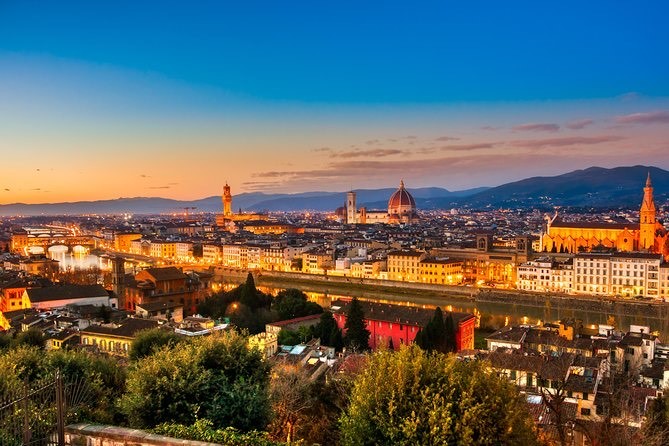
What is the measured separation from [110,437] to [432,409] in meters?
2.87

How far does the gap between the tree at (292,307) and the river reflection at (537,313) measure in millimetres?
6314

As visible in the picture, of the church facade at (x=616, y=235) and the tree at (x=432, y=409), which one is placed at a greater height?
the tree at (x=432, y=409)

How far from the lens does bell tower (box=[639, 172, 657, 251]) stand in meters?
40.7

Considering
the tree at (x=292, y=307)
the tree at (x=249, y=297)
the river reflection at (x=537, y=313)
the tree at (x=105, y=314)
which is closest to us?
the tree at (x=105, y=314)

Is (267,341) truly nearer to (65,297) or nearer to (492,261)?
(65,297)

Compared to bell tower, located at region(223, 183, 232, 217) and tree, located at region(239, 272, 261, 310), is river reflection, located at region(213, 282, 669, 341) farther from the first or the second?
bell tower, located at region(223, 183, 232, 217)

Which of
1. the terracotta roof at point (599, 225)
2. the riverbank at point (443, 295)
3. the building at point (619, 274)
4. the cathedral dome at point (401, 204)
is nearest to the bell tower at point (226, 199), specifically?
the cathedral dome at point (401, 204)

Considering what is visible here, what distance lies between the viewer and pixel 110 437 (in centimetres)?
462

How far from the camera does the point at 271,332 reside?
731 inches

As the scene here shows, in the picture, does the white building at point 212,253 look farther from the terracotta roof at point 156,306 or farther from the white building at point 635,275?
the white building at point 635,275

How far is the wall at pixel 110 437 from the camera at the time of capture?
4453mm

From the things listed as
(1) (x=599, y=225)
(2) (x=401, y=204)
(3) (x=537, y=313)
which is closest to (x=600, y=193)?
(2) (x=401, y=204)

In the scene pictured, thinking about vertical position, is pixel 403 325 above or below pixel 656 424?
below

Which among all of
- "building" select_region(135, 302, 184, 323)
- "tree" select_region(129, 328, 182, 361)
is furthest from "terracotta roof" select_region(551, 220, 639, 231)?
"tree" select_region(129, 328, 182, 361)
